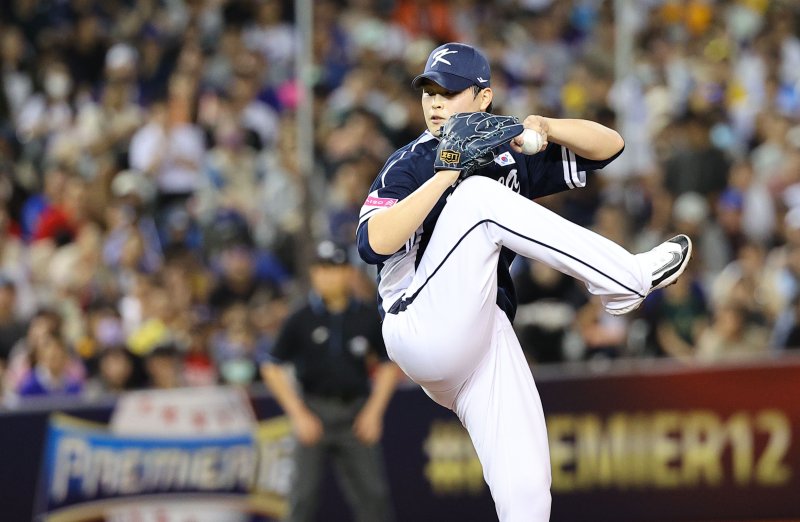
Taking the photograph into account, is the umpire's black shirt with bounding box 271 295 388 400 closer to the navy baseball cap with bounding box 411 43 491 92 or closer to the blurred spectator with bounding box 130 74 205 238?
the blurred spectator with bounding box 130 74 205 238

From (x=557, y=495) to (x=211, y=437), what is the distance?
2456 millimetres

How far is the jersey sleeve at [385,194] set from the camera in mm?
5273

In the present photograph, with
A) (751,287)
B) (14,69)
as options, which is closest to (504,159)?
(751,287)

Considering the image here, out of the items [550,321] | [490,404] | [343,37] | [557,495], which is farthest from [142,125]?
[490,404]

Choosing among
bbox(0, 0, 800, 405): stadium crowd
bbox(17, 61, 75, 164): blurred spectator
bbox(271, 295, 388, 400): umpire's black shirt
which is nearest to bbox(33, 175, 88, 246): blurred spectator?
bbox(0, 0, 800, 405): stadium crowd

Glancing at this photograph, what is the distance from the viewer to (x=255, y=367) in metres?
10.8

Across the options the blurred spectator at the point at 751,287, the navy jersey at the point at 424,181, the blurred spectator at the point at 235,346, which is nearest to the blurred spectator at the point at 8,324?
the blurred spectator at the point at 235,346

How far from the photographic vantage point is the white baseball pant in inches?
205

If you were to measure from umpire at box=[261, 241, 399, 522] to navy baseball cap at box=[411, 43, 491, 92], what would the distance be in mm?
3505

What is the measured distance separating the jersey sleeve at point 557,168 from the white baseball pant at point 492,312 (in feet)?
1.61

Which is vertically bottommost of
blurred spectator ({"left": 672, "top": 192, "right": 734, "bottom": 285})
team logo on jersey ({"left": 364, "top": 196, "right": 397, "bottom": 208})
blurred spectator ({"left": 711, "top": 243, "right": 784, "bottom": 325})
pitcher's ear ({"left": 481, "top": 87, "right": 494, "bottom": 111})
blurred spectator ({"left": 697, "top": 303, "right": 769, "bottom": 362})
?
blurred spectator ({"left": 697, "top": 303, "right": 769, "bottom": 362})

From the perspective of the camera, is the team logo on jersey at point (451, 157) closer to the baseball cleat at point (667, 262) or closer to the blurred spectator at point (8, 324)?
the baseball cleat at point (667, 262)

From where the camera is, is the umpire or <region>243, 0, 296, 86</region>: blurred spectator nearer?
the umpire

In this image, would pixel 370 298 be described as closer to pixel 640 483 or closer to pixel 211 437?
pixel 211 437
